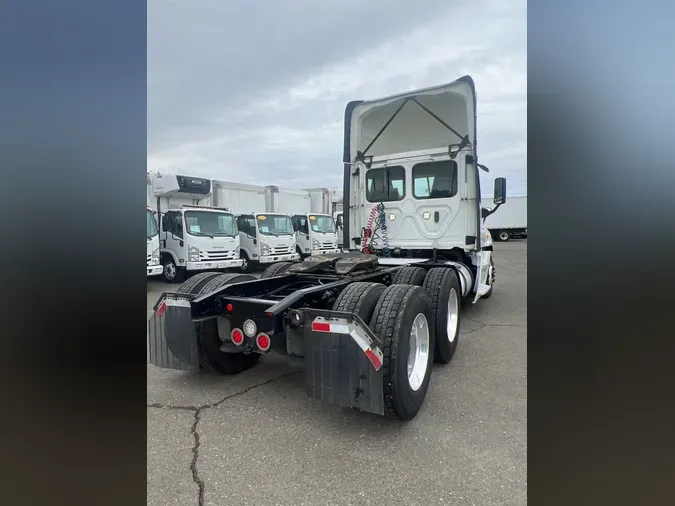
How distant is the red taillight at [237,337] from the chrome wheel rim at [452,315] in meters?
2.39

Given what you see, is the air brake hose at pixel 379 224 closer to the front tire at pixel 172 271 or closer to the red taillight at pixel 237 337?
the red taillight at pixel 237 337

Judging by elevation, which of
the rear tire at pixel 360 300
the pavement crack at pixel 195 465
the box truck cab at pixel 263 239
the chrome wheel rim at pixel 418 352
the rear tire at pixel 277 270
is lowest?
the pavement crack at pixel 195 465

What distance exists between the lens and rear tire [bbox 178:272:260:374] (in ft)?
12.6

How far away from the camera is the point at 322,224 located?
17609mm

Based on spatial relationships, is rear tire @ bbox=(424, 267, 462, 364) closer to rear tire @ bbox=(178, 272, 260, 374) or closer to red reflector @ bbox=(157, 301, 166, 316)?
rear tire @ bbox=(178, 272, 260, 374)

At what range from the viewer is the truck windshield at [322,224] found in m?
17.3

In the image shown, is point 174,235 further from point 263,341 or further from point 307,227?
point 263,341

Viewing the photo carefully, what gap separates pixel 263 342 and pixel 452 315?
272 cm

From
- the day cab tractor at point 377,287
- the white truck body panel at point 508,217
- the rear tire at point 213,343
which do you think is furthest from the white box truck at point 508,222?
the rear tire at point 213,343

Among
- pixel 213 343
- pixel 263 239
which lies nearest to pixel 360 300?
pixel 213 343
